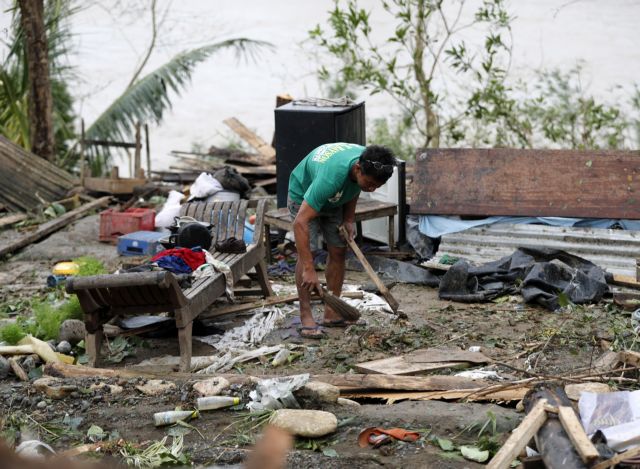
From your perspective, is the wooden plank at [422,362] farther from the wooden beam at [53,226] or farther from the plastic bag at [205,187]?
the wooden beam at [53,226]

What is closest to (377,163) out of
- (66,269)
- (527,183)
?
(527,183)

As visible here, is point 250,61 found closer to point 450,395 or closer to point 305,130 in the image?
point 305,130

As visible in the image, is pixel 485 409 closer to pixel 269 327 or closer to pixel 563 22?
pixel 269 327

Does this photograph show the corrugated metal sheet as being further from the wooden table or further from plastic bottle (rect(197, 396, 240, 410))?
plastic bottle (rect(197, 396, 240, 410))

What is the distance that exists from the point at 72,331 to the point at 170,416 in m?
2.37

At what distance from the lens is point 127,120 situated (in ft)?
47.3

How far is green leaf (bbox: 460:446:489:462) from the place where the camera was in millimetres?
4492

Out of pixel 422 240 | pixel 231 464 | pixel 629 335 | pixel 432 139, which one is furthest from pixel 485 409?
pixel 432 139

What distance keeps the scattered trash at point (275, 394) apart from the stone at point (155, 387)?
0.61 meters

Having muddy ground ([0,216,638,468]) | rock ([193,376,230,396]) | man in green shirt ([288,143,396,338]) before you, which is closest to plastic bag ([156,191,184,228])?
muddy ground ([0,216,638,468])

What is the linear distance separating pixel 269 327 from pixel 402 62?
15.1m

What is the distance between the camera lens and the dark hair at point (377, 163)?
654cm

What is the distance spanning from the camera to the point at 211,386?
18.2 ft

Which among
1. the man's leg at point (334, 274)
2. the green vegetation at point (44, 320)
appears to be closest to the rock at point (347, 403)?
the man's leg at point (334, 274)
